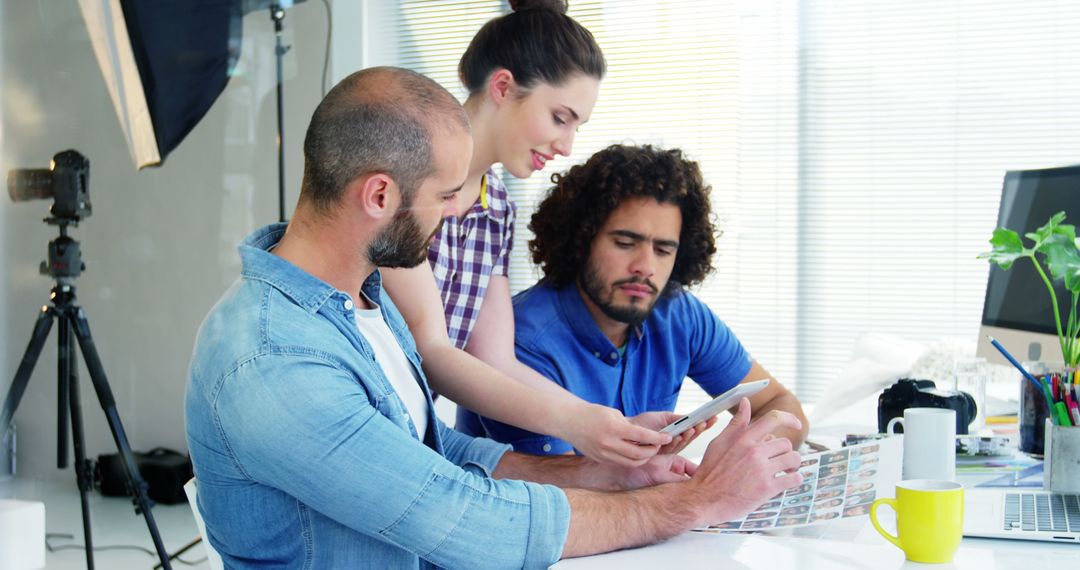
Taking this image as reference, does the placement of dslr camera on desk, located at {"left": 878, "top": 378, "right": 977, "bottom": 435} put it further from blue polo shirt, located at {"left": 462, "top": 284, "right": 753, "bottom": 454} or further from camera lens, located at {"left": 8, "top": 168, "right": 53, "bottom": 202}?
camera lens, located at {"left": 8, "top": 168, "right": 53, "bottom": 202}

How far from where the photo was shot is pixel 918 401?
1678 millimetres

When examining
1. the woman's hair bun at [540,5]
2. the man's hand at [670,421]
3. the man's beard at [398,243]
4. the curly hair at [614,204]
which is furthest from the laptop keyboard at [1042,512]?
the woman's hair bun at [540,5]

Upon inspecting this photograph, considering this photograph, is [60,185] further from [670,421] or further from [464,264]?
[670,421]

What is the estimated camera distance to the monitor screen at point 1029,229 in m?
2.07

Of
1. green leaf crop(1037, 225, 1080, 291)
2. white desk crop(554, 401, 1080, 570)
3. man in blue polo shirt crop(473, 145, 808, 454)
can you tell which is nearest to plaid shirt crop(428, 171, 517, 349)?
man in blue polo shirt crop(473, 145, 808, 454)

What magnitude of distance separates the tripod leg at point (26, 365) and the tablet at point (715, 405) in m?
1.19

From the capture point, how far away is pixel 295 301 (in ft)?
3.80

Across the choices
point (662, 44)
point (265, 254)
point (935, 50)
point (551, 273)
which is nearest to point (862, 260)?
point (935, 50)

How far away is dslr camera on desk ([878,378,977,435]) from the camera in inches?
Answer: 65.8

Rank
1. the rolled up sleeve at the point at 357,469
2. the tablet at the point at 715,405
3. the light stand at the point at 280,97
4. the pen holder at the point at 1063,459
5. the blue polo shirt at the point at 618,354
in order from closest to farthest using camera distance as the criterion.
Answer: the rolled up sleeve at the point at 357,469 < the tablet at the point at 715,405 < the pen holder at the point at 1063,459 < the blue polo shirt at the point at 618,354 < the light stand at the point at 280,97

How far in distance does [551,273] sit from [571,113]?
331 mm

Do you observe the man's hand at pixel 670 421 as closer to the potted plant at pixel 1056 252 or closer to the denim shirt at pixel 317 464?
the denim shirt at pixel 317 464

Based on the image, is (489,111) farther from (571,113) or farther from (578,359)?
(578,359)

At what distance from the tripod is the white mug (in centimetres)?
146
